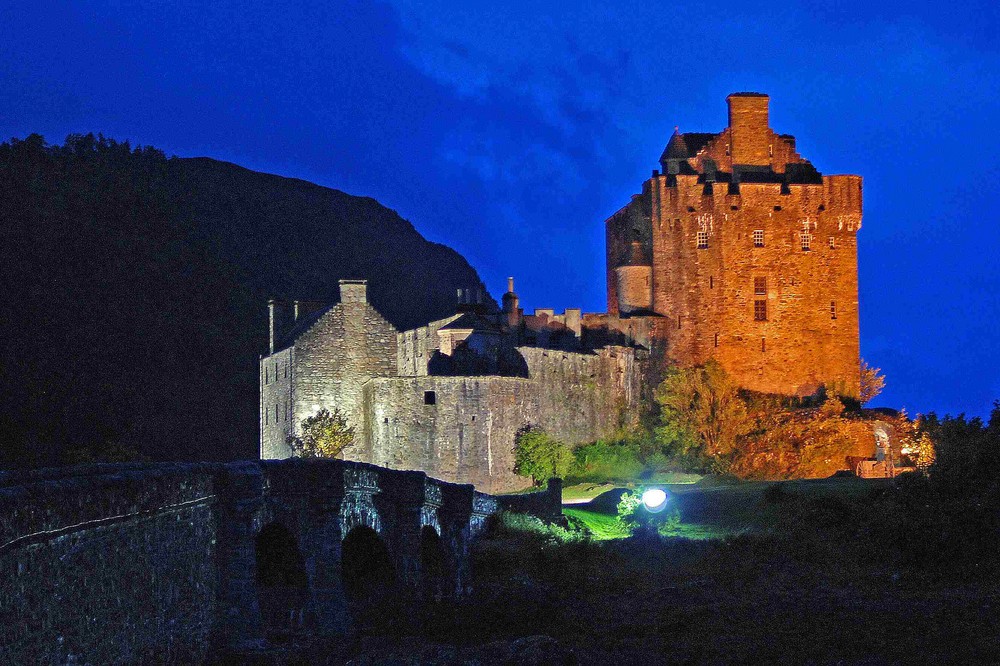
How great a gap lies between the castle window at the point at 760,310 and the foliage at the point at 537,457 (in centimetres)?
1501

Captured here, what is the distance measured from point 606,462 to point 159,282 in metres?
47.7

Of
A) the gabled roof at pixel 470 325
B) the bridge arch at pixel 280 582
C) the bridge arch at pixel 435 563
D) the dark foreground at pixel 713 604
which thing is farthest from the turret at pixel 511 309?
the bridge arch at pixel 280 582

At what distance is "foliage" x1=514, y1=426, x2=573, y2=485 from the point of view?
49812 millimetres

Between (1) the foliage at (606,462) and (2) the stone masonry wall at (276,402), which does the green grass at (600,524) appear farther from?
(2) the stone masonry wall at (276,402)

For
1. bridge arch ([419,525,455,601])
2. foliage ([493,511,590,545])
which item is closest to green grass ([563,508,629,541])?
foliage ([493,511,590,545])

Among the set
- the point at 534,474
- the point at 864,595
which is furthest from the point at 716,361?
the point at 864,595

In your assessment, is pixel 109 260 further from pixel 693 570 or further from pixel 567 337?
pixel 693 570

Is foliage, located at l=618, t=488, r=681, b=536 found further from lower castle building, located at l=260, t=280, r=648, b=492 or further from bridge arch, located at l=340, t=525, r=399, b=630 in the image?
bridge arch, located at l=340, t=525, r=399, b=630

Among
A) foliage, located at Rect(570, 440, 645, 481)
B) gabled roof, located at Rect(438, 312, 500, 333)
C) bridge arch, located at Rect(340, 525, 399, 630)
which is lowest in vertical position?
bridge arch, located at Rect(340, 525, 399, 630)

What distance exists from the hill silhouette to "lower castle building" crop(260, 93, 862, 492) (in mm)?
9588

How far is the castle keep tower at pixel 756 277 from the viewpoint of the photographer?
203 ft

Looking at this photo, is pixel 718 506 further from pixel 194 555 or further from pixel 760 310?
pixel 194 555

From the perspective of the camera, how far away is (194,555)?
18562 millimetres

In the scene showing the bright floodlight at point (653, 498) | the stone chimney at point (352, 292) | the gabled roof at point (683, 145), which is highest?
the gabled roof at point (683, 145)
